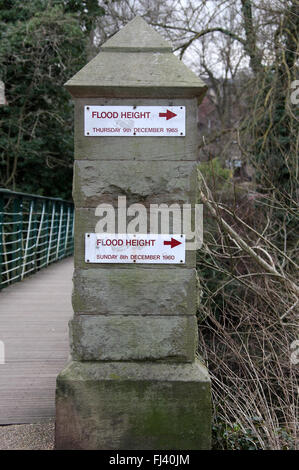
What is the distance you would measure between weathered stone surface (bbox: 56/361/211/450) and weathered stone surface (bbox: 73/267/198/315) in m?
0.40

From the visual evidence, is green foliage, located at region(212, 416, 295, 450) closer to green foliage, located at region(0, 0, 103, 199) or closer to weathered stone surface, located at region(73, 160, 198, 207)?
weathered stone surface, located at region(73, 160, 198, 207)

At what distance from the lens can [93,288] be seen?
311 centimetres

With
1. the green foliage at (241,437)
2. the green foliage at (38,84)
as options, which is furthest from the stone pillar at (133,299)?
the green foliage at (38,84)

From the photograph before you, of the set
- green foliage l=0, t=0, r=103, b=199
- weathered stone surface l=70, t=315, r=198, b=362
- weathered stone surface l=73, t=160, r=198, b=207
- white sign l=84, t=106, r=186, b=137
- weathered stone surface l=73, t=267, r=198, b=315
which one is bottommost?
weathered stone surface l=70, t=315, r=198, b=362

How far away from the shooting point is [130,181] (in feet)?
10.1

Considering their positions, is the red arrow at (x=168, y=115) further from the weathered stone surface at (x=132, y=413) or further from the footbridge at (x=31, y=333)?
the footbridge at (x=31, y=333)

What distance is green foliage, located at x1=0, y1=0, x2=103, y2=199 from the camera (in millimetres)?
13477

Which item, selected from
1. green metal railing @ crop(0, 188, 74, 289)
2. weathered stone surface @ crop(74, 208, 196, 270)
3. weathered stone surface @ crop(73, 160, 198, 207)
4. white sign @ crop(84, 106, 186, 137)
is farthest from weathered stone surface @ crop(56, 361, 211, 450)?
green metal railing @ crop(0, 188, 74, 289)

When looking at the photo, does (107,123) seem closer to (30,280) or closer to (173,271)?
(173,271)

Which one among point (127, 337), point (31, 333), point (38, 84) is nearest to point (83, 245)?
point (127, 337)

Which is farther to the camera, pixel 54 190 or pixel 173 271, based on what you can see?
pixel 54 190

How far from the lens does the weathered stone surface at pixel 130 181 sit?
3076 millimetres

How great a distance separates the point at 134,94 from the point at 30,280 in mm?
7225
